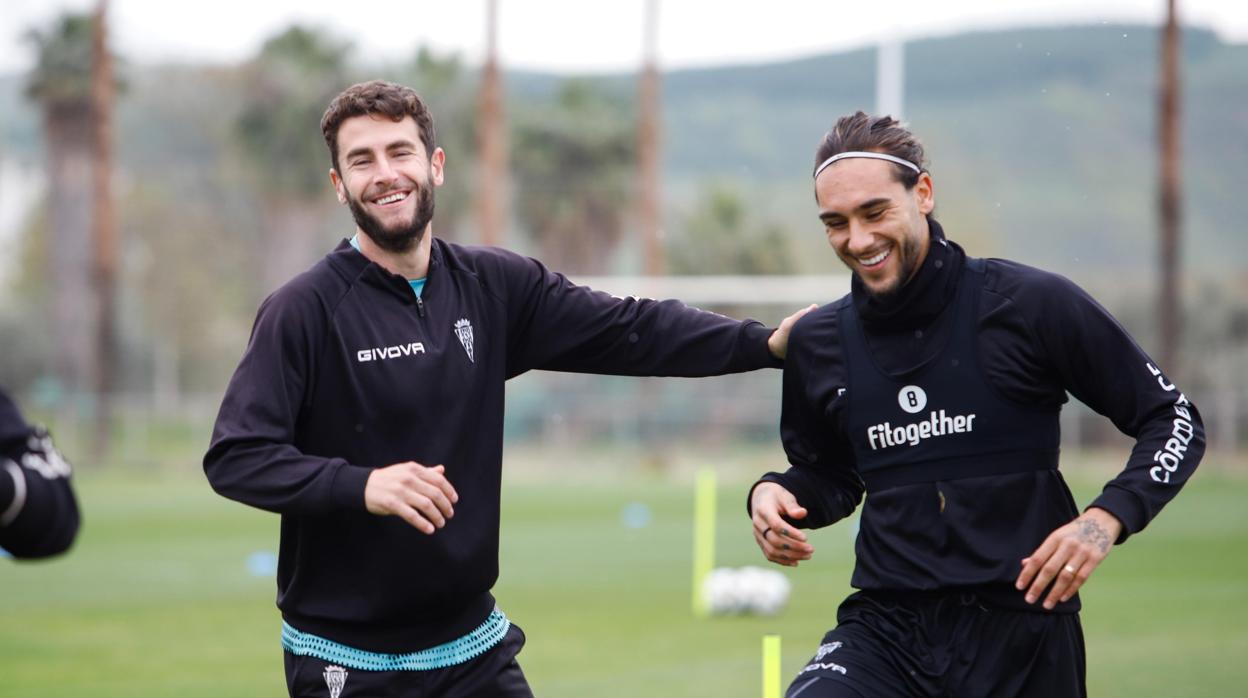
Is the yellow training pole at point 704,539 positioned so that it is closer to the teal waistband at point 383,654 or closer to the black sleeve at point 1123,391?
the teal waistband at point 383,654

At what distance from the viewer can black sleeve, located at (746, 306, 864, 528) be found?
202 inches

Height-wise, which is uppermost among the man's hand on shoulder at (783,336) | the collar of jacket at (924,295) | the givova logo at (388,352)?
the collar of jacket at (924,295)

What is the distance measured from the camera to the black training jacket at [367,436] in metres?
4.85

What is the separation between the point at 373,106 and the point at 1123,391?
238cm

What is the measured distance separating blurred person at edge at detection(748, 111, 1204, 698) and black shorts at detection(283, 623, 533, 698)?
2.93 ft

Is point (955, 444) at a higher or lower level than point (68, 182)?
lower

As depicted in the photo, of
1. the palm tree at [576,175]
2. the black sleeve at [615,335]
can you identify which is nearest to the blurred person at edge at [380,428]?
the black sleeve at [615,335]

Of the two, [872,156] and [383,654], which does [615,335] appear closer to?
[872,156]

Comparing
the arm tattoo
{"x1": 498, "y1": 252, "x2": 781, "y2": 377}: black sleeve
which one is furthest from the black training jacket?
the arm tattoo

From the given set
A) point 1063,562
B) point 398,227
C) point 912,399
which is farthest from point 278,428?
point 1063,562

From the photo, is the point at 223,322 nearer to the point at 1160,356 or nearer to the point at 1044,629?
the point at 1160,356

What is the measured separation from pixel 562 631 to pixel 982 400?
9.39 meters

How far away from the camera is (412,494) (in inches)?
181

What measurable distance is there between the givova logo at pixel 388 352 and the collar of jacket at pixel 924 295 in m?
1.34
